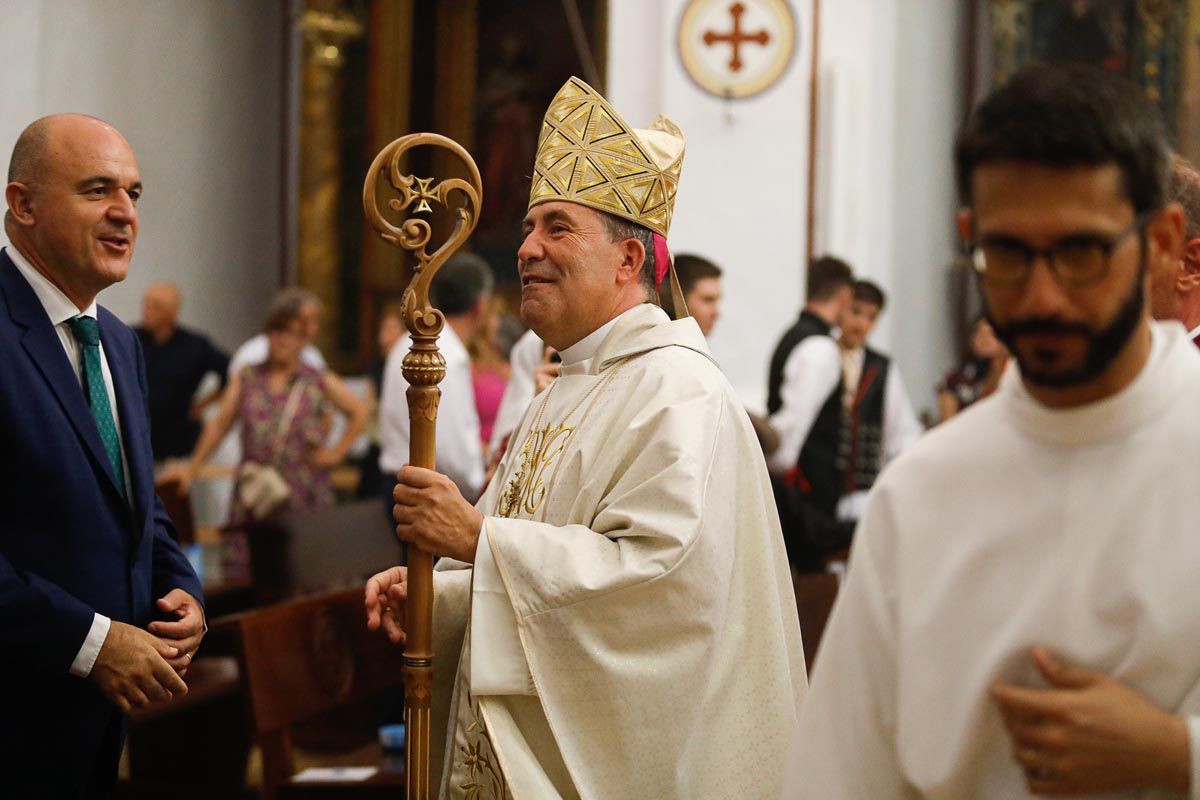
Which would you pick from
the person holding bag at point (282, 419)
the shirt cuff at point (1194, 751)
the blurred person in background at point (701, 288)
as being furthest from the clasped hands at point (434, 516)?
the person holding bag at point (282, 419)

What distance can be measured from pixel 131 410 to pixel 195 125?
9.05m

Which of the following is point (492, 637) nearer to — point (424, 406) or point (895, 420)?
point (424, 406)

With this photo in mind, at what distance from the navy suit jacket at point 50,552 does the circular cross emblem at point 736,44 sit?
21.2 feet

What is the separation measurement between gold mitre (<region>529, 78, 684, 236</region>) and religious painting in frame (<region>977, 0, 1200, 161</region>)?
7.51 meters

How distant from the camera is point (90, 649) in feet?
8.61

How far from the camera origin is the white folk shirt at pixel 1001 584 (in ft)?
5.29

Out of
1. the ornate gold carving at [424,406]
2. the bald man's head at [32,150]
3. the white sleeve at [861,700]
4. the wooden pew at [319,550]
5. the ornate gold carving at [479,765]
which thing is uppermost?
the bald man's head at [32,150]

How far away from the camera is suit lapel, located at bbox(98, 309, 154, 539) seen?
2.87 m

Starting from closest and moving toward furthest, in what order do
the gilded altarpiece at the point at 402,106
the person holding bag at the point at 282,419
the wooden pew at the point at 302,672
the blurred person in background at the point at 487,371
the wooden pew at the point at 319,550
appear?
the wooden pew at the point at 302,672 < the wooden pew at the point at 319,550 < the blurred person in background at the point at 487,371 < the person holding bag at the point at 282,419 < the gilded altarpiece at the point at 402,106

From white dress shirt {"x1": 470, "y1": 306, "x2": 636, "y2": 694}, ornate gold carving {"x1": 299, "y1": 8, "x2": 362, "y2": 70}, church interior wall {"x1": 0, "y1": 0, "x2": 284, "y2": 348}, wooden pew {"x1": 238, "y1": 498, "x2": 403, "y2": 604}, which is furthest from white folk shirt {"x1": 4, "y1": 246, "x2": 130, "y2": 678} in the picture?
ornate gold carving {"x1": 299, "y1": 8, "x2": 362, "y2": 70}

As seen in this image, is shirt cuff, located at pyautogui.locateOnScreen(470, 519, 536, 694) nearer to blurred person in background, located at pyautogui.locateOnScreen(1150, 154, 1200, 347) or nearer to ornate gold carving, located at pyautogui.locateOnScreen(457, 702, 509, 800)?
ornate gold carving, located at pyautogui.locateOnScreen(457, 702, 509, 800)

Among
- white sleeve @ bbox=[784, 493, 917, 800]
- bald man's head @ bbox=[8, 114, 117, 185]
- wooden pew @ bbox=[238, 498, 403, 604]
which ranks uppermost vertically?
bald man's head @ bbox=[8, 114, 117, 185]

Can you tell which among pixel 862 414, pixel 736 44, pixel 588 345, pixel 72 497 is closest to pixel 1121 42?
pixel 736 44

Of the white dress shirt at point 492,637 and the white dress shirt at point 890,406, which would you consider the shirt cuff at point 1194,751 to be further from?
the white dress shirt at point 890,406
